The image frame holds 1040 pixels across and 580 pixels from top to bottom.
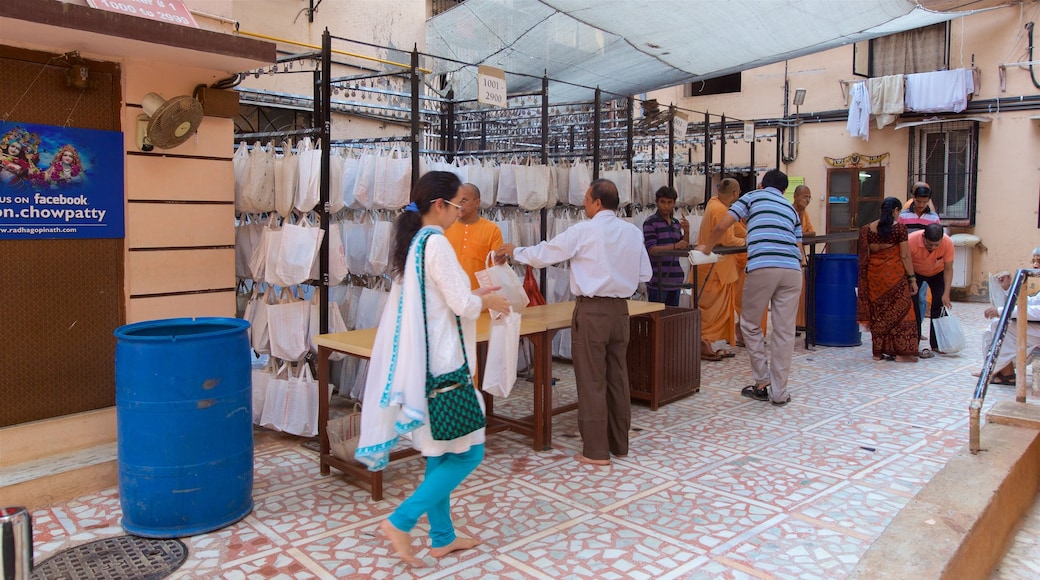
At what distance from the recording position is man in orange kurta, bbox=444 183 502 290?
4.81m

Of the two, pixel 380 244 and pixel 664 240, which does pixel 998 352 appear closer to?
pixel 664 240

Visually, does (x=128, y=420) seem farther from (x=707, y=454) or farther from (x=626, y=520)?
(x=707, y=454)

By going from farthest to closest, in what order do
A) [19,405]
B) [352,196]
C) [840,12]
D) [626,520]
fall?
[840,12] → [352,196] → [19,405] → [626,520]

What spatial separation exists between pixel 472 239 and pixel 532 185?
5.71 ft

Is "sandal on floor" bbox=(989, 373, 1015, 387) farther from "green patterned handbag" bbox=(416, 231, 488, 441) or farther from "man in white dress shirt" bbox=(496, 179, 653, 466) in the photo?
"green patterned handbag" bbox=(416, 231, 488, 441)

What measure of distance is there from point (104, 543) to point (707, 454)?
3.19 m

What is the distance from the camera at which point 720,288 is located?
24.4 ft

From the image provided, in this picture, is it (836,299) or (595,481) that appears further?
(836,299)

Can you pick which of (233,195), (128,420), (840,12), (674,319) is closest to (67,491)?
(128,420)

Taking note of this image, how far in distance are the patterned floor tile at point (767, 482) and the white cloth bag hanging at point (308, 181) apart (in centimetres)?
284

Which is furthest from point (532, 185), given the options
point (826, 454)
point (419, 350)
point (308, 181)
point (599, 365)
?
point (419, 350)

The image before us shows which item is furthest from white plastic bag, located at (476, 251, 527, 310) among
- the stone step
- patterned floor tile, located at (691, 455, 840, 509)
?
the stone step

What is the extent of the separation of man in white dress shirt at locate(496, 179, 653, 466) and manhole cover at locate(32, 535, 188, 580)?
86.4 inches

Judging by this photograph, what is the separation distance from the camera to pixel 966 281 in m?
12.3
